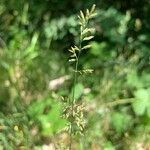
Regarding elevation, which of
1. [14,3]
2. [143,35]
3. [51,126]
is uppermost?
[14,3]

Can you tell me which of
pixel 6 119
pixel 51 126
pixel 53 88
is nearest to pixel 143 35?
pixel 53 88

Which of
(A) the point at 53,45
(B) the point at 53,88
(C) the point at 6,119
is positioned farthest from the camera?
(A) the point at 53,45

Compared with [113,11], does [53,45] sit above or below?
below

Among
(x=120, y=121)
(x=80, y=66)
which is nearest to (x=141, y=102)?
(x=120, y=121)

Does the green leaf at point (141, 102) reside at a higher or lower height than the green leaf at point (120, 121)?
higher

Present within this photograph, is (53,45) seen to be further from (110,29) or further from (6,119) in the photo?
(6,119)

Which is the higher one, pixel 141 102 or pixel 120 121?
pixel 141 102

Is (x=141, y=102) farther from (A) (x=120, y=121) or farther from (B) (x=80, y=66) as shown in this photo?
(B) (x=80, y=66)

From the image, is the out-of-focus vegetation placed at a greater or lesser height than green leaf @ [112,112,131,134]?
greater
